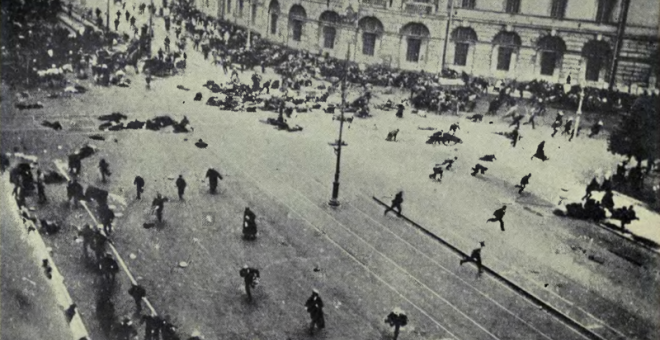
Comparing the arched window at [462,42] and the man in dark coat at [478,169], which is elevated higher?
the arched window at [462,42]

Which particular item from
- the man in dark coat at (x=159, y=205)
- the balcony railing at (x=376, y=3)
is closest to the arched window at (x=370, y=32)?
the balcony railing at (x=376, y=3)

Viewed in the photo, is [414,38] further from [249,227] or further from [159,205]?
[159,205]

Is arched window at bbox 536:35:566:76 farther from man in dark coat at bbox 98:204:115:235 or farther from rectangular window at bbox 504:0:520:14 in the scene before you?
man in dark coat at bbox 98:204:115:235

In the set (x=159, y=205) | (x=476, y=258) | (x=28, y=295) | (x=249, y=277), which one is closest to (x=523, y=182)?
(x=476, y=258)

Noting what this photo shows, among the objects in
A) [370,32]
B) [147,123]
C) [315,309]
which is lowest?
[315,309]

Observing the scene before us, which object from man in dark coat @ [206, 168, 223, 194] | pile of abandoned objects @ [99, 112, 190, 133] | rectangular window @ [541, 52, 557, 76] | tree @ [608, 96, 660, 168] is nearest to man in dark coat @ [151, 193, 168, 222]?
man in dark coat @ [206, 168, 223, 194]

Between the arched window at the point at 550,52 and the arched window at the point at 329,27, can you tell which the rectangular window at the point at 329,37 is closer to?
the arched window at the point at 329,27

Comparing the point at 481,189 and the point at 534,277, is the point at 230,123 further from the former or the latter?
the point at 534,277
